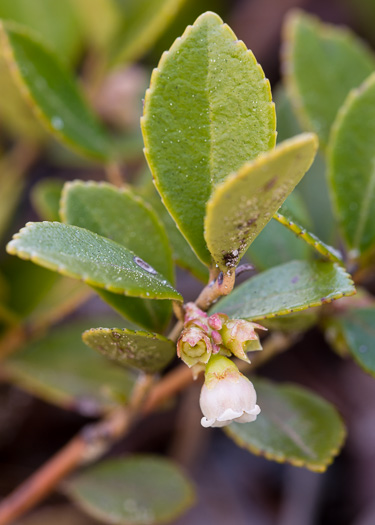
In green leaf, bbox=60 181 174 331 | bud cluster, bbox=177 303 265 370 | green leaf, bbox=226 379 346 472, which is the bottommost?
green leaf, bbox=226 379 346 472

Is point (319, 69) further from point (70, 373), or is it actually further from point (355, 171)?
point (70, 373)

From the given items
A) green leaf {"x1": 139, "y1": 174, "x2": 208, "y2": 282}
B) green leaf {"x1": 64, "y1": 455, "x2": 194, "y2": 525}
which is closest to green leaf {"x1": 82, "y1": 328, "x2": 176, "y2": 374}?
green leaf {"x1": 139, "y1": 174, "x2": 208, "y2": 282}

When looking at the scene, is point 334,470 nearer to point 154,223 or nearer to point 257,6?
point 154,223

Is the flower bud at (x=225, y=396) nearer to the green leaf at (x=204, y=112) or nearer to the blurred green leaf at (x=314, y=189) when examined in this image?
the green leaf at (x=204, y=112)

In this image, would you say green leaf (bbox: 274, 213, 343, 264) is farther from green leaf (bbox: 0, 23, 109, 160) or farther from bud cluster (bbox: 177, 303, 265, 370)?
green leaf (bbox: 0, 23, 109, 160)

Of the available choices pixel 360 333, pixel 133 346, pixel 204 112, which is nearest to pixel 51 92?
pixel 204 112

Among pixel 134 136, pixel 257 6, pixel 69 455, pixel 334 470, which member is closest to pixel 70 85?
pixel 134 136
